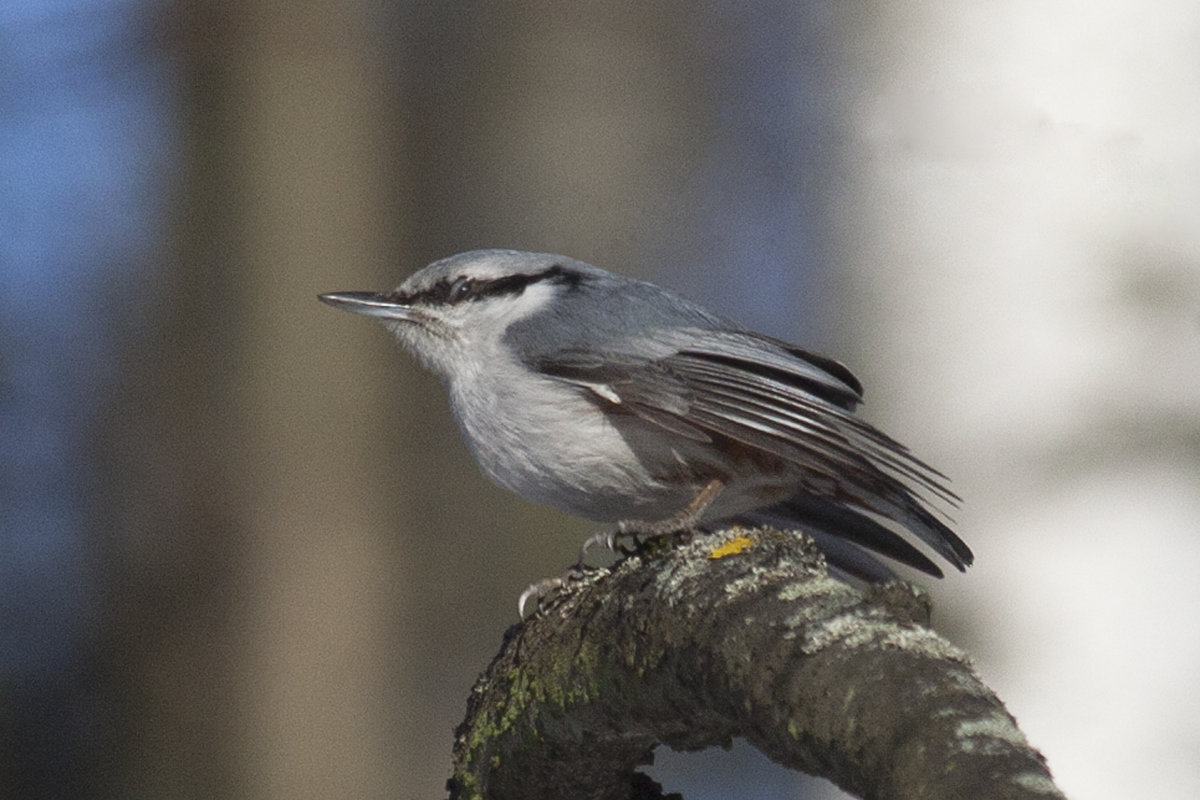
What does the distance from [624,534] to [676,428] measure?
23 cm

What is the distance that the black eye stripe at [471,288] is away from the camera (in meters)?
3.15

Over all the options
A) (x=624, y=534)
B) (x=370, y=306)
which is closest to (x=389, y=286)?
(x=370, y=306)

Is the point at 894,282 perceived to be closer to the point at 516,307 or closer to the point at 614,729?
the point at 516,307

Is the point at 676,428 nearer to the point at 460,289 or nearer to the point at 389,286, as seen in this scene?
the point at 460,289

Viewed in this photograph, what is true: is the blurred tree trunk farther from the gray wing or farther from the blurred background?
the gray wing

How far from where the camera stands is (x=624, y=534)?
256 centimetres

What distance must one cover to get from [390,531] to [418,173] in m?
1.30

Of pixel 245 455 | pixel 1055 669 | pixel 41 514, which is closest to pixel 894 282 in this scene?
pixel 1055 669

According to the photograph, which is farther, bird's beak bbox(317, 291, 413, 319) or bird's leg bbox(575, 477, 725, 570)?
Result: bird's beak bbox(317, 291, 413, 319)

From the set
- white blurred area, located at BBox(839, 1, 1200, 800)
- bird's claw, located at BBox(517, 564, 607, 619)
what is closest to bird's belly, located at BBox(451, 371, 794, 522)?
bird's claw, located at BBox(517, 564, 607, 619)

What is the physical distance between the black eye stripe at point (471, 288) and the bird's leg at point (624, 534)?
2.18 feet

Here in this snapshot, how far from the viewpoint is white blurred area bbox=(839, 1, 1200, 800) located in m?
3.32

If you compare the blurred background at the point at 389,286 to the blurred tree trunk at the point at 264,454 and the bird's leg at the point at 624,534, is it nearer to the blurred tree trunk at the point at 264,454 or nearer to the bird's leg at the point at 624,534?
the blurred tree trunk at the point at 264,454

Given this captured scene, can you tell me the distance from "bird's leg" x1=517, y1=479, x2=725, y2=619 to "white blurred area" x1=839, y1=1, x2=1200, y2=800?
0.96 meters
